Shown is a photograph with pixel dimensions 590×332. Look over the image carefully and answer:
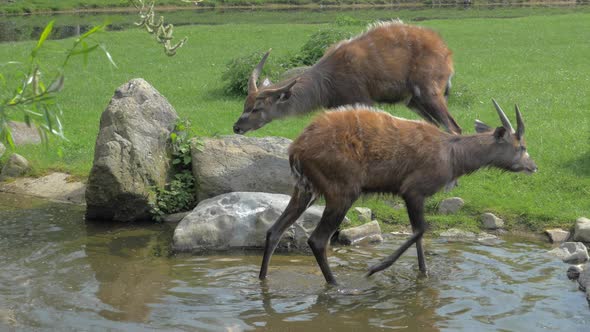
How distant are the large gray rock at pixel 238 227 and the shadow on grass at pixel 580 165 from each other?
11.9 ft

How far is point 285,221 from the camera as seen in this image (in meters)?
8.22

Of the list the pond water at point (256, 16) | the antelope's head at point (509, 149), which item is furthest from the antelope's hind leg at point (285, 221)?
the pond water at point (256, 16)

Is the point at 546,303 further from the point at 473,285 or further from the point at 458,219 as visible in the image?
the point at 458,219

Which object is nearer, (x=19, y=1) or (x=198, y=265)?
(x=198, y=265)

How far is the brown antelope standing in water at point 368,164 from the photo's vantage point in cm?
771

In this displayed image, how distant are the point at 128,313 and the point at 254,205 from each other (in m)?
2.52

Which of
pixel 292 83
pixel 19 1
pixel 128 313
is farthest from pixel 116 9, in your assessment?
pixel 128 313

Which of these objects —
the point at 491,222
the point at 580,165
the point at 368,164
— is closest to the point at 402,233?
the point at 491,222

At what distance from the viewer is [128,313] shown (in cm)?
717

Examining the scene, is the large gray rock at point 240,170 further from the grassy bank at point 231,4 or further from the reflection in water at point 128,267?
the grassy bank at point 231,4

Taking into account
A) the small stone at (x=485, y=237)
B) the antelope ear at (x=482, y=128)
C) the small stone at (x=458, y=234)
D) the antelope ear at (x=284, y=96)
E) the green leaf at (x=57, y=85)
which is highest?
the green leaf at (x=57, y=85)

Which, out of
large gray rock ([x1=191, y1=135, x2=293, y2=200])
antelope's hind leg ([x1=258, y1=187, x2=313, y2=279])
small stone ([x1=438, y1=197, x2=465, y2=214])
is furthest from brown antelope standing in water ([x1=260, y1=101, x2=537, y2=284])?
large gray rock ([x1=191, y1=135, x2=293, y2=200])

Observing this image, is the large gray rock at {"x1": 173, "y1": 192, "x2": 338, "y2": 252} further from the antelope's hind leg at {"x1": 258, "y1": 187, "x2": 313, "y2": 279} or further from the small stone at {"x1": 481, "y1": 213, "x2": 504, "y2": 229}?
the small stone at {"x1": 481, "y1": 213, "x2": 504, "y2": 229}

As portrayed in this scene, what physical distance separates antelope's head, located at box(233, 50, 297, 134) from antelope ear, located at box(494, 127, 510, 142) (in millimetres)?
2749
